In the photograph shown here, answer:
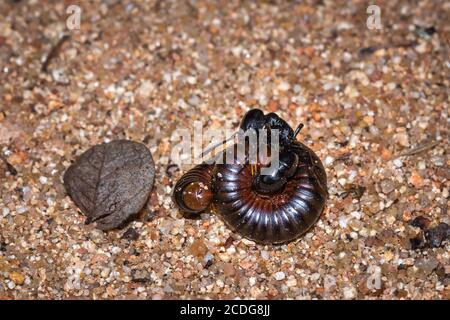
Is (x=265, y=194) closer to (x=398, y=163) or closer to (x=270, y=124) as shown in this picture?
(x=270, y=124)

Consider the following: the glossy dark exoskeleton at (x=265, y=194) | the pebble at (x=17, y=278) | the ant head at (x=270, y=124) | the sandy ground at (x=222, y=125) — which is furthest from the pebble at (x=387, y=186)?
the pebble at (x=17, y=278)

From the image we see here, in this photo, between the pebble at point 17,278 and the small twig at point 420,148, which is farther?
the small twig at point 420,148

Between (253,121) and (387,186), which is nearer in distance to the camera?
(253,121)

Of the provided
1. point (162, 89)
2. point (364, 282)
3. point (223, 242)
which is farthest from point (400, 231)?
point (162, 89)

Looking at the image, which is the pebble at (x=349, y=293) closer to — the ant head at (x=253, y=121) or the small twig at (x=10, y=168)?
the ant head at (x=253, y=121)

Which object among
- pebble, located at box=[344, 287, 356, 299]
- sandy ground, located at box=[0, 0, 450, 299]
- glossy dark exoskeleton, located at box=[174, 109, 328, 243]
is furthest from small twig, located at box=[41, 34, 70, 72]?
pebble, located at box=[344, 287, 356, 299]

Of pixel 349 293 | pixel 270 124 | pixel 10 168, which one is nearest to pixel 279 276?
pixel 349 293

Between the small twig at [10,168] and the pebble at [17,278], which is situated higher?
the small twig at [10,168]
